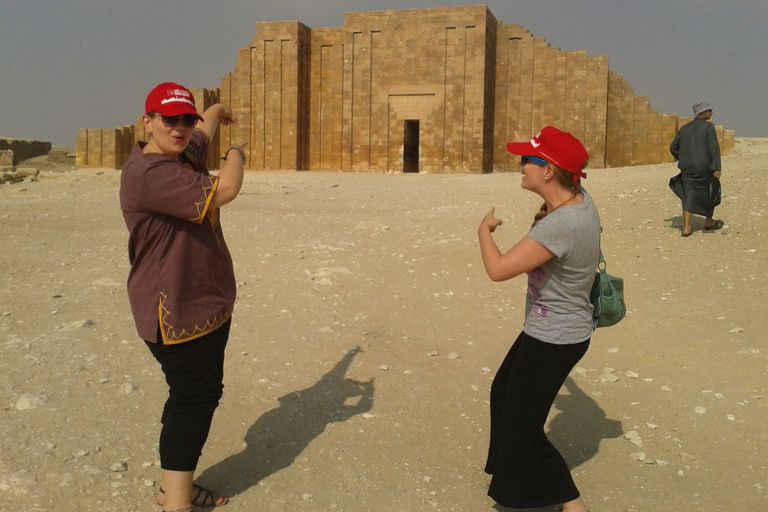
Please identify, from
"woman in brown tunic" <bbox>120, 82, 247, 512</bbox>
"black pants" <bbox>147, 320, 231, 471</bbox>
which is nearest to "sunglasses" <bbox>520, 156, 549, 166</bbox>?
"woman in brown tunic" <bbox>120, 82, 247, 512</bbox>

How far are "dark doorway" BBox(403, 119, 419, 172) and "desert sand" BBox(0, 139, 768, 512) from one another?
47.1 feet

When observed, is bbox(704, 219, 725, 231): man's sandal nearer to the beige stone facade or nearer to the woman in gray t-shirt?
the woman in gray t-shirt

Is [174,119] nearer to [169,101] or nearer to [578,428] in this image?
[169,101]

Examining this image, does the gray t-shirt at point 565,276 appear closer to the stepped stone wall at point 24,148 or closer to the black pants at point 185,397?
the black pants at point 185,397

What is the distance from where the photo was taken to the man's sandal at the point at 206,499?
10.1 ft

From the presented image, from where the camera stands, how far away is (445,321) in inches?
238

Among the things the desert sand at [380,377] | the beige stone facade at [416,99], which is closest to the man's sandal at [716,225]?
the desert sand at [380,377]

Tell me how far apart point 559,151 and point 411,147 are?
2146cm

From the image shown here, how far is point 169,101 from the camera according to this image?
2.75m

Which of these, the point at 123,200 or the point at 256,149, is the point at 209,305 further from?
the point at 256,149

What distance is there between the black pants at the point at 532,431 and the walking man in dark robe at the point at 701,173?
650 cm

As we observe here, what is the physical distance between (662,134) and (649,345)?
701 inches

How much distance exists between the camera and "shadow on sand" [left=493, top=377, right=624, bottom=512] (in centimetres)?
385

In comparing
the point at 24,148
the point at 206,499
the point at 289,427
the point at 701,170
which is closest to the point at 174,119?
the point at 206,499
